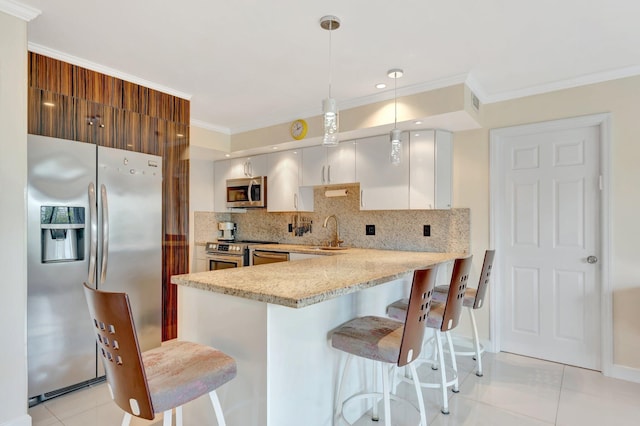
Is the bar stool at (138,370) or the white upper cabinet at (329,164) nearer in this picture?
the bar stool at (138,370)

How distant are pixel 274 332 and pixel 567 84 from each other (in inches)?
126

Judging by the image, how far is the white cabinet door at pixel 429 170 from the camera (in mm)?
3400

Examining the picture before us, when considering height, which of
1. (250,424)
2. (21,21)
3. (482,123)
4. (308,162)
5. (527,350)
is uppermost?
(21,21)

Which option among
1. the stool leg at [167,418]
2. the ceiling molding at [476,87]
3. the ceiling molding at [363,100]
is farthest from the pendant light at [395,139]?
the stool leg at [167,418]

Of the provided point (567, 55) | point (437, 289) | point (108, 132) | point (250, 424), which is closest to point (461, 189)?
point (437, 289)

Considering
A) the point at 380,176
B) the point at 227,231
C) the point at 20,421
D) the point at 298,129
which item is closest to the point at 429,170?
the point at 380,176

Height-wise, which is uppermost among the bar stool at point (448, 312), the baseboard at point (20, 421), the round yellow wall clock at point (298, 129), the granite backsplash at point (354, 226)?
the round yellow wall clock at point (298, 129)

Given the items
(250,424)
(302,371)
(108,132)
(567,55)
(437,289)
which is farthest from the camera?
(437,289)

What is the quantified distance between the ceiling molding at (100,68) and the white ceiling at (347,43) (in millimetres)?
17

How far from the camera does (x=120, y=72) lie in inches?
113

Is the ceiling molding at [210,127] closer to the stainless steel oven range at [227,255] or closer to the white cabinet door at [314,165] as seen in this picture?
the white cabinet door at [314,165]

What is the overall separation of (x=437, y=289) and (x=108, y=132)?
294 cm

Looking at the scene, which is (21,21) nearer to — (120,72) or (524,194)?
(120,72)

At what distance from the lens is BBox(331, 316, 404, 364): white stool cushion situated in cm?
171
